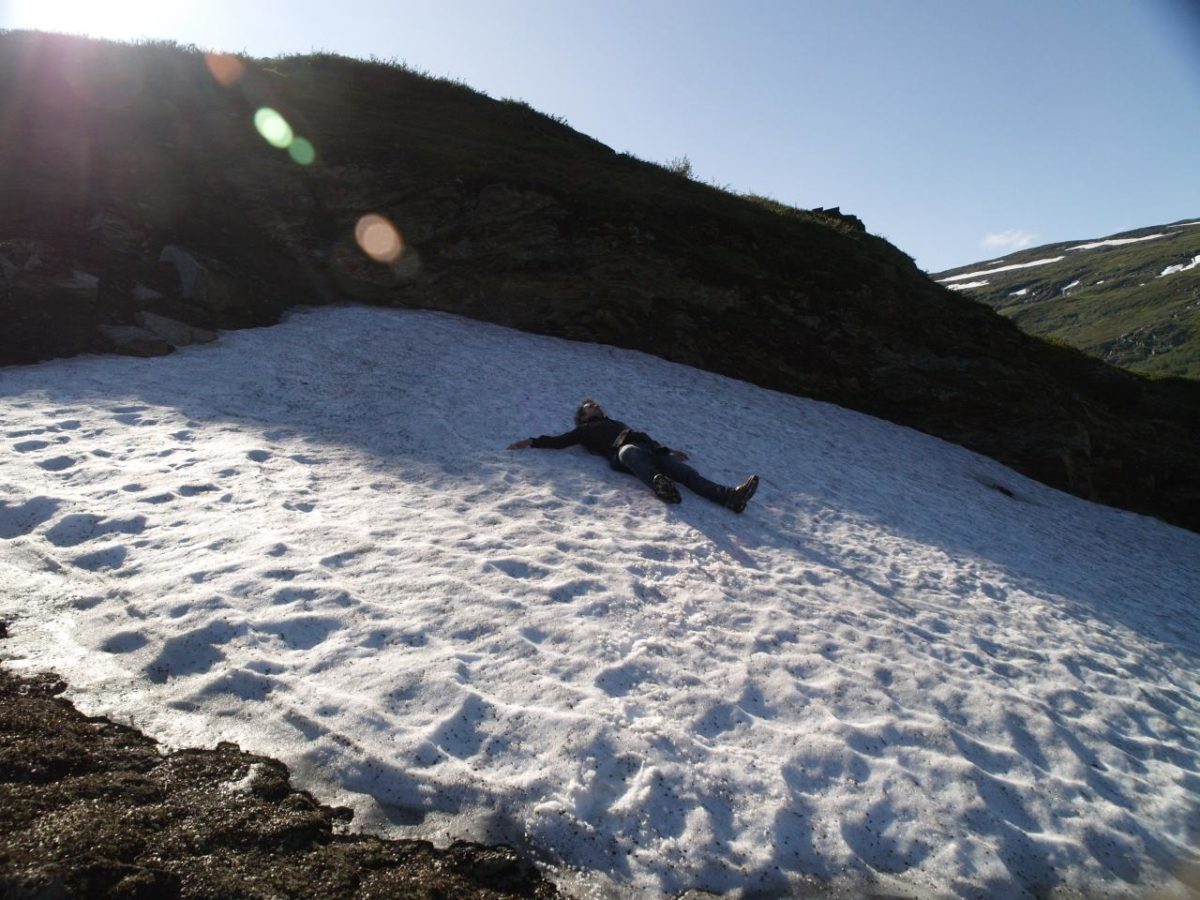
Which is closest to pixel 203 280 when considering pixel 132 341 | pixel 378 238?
pixel 132 341

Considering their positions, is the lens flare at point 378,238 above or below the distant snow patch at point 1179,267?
below

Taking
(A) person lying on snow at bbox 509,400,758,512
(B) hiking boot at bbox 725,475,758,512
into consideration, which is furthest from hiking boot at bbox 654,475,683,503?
(B) hiking boot at bbox 725,475,758,512

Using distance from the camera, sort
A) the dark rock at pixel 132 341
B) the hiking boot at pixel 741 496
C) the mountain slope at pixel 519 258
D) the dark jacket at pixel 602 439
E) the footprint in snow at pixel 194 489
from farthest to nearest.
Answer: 1. the mountain slope at pixel 519 258
2. the dark rock at pixel 132 341
3. the dark jacket at pixel 602 439
4. the hiking boot at pixel 741 496
5. the footprint in snow at pixel 194 489

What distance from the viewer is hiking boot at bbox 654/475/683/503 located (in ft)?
26.9

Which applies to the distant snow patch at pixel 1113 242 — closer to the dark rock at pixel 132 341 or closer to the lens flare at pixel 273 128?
the lens flare at pixel 273 128

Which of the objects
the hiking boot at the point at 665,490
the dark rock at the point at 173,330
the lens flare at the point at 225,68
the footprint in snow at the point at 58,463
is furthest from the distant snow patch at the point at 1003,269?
the footprint in snow at the point at 58,463

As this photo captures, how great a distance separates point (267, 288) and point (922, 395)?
13.7m

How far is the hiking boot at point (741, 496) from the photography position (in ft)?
27.5

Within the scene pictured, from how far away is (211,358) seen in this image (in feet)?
35.0

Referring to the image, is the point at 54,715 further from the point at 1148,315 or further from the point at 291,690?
the point at 1148,315

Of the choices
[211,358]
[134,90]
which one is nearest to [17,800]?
[211,358]

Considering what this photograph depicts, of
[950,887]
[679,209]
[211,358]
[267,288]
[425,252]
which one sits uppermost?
[679,209]

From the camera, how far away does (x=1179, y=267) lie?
109625 millimetres

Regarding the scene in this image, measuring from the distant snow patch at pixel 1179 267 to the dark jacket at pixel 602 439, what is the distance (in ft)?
441
